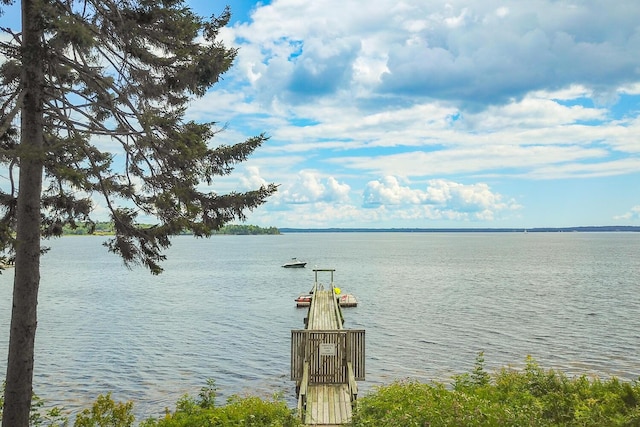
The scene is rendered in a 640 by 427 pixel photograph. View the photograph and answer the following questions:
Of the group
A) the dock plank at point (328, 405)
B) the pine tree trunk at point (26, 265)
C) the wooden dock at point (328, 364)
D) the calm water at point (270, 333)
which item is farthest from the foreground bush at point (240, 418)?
the calm water at point (270, 333)

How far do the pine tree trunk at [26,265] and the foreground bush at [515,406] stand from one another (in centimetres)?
632

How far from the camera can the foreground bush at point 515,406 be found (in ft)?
28.7

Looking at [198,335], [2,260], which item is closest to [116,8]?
[2,260]

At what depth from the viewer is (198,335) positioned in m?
32.2

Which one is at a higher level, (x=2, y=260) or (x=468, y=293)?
(x=2, y=260)

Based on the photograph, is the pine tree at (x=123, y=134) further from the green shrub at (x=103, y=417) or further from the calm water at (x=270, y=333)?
the calm water at (x=270, y=333)

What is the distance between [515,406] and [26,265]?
31.8 ft

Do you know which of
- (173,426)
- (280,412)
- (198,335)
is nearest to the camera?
(173,426)

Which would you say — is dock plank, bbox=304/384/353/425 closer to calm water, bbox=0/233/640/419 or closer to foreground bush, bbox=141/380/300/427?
foreground bush, bbox=141/380/300/427

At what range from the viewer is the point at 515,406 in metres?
10.6

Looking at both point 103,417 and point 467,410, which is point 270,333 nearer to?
point 103,417

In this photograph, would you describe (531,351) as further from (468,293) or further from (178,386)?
(468,293)

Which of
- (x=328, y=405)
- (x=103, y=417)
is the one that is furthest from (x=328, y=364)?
(x=103, y=417)

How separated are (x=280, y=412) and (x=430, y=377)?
1276cm
